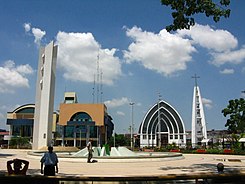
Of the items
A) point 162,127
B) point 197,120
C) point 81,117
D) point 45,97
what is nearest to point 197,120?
point 197,120

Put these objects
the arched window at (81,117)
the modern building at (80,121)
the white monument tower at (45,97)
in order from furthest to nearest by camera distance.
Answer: the arched window at (81,117) → the modern building at (80,121) → the white monument tower at (45,97)

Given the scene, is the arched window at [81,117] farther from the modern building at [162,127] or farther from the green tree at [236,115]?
the green tree at [236,115]

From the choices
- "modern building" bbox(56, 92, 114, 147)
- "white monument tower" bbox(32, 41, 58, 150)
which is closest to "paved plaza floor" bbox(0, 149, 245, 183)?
"white monument tower" bbox(32, 41, 58, 150)

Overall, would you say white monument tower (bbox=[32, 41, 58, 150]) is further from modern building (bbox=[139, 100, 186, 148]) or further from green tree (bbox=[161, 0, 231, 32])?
modern building (bbox=[139, 100, 186, 148])

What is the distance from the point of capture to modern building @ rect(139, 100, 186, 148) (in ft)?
297

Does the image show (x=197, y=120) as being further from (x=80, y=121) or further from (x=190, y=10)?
(x=190, y=10)

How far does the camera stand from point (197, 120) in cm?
8000

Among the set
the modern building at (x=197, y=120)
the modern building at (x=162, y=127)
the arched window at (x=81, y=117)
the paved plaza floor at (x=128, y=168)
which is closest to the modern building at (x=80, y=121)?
the arched window at (x=81, y=117)

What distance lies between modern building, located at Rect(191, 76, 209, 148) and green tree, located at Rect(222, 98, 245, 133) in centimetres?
2661

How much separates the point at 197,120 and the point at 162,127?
1684cm

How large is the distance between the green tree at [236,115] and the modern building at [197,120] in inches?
1048

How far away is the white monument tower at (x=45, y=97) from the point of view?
1779 inches

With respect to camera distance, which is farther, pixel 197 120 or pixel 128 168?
pixel 197 120

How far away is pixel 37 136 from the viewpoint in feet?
150
